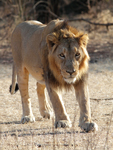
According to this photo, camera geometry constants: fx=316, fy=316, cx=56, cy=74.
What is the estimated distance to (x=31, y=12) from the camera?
11.7m

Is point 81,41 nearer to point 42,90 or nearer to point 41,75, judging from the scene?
point 41,75

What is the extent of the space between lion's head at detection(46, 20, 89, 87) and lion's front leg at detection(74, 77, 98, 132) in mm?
153

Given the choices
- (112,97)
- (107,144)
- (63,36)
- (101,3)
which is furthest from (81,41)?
(101,3)

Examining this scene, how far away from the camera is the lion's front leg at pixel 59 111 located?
3746 millimetres

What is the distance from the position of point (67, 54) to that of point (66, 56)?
27mm

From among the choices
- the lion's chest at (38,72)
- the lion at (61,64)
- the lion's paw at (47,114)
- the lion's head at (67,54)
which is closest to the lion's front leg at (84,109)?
the lion at (61,64)

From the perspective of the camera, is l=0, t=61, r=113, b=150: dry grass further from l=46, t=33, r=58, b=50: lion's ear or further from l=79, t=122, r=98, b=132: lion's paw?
l=46, t=33, r=58, b=50: lion's ear

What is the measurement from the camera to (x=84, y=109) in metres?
3.78

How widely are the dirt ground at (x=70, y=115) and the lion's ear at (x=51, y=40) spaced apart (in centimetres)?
81

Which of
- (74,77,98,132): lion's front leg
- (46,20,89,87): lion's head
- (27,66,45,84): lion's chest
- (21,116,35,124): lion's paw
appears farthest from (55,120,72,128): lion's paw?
(21,116,35,124): lion's paw

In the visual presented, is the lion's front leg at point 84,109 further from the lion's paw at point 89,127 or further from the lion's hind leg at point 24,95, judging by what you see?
the lion's hind leg at point 24,95

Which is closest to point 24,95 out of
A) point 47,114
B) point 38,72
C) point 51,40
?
point 47,114

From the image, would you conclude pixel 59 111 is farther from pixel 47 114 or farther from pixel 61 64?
pixel 47 114

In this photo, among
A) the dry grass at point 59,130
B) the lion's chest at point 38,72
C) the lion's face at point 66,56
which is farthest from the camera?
the lion's chest at point 38,72
